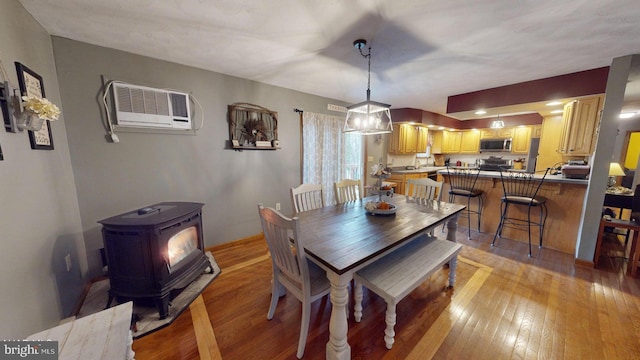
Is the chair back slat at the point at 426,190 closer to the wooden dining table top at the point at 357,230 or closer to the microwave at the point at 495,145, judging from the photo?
the wooden dining table top at the point at 357,230

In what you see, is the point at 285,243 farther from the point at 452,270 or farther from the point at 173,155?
the point at 173,155

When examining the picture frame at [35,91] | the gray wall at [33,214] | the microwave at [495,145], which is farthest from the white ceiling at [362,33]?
the microwave at [495,145]

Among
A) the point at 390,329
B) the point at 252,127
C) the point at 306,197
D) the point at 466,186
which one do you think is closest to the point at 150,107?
the point at 252,127

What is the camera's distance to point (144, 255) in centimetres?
162

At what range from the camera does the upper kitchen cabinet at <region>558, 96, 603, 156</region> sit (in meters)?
2.67

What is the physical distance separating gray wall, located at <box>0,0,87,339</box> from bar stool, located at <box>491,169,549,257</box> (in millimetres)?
4649

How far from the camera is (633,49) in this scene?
202 cm

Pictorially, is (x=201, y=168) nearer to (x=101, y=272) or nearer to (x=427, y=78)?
(x=101, y=272)

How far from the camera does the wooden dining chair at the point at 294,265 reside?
1320 millimetres

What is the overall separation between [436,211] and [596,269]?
7.03ft

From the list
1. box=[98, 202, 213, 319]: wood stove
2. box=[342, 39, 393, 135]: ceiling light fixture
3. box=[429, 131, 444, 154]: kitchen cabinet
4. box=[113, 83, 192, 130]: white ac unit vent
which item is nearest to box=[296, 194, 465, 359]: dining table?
box=[342, 39, 393, 135]: ceiling light fixture

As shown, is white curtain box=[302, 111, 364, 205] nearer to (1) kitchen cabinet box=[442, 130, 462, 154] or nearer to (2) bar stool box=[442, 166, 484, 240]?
(2) bar stool box=[442, 166, 484, 240]

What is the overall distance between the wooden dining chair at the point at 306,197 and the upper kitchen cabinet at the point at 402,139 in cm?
331

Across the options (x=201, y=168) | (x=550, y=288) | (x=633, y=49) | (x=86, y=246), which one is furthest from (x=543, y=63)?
(x=86, y=246)
